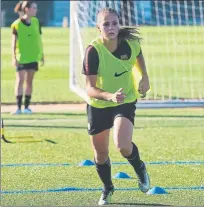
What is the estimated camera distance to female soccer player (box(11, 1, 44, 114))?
16.0 m

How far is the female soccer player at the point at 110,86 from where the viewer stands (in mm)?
8477

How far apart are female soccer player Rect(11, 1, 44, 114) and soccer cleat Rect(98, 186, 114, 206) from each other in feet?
24.4

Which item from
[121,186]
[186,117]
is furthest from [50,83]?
[121,186]

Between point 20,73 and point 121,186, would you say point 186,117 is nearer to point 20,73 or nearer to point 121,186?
point 20,73

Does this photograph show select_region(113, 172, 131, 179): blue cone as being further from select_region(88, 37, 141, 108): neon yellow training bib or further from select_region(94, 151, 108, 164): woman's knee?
select_region(88, 37, 141, 108): neon yellow training bib

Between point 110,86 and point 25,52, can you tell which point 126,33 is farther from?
point 25,52

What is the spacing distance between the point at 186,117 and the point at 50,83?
26.0ft

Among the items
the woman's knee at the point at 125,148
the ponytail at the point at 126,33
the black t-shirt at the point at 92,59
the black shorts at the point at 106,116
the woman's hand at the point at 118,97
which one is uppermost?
the ponytail at the point at 126,33

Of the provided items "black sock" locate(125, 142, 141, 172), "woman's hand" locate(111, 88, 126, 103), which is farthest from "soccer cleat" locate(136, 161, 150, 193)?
"woman's hand" locate(111, 88, 126, 103)

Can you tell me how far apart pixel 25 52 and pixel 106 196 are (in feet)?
25.6

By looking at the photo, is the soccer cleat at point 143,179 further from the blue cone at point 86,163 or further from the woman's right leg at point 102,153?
the blue cone at point 86,163

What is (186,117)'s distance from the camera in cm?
1493

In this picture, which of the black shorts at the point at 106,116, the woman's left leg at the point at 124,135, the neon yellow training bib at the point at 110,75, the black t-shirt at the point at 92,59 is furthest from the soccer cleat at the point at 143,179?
the black t-shirt at the point at 92,59

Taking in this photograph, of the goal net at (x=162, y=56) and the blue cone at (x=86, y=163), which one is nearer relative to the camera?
the blue cone at (x=86, y=163)
